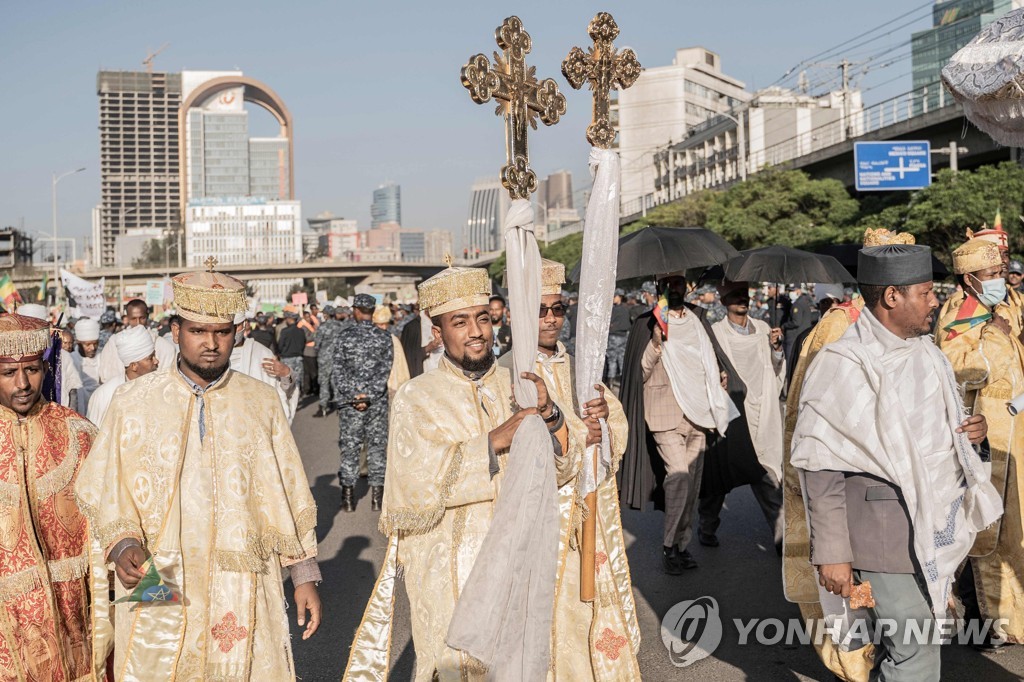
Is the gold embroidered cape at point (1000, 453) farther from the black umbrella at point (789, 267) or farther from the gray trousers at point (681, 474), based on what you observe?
the black umbrella at point (789, 267)

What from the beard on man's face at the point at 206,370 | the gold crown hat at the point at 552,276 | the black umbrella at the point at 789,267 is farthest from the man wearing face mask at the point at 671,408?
the beard on man's face at the point at 206,370

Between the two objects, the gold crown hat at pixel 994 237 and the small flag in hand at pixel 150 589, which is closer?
the small flag in hand at pixel 150 589

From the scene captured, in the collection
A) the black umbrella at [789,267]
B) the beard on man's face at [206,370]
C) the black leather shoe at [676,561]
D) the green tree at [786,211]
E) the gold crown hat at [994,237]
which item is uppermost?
the green tree at [786,211]

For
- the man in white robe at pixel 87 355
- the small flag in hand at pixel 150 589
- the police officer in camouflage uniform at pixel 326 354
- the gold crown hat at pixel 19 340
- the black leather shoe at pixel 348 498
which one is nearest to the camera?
the small flag in hand at pixel 150 589

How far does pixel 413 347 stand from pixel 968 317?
662 centimetres

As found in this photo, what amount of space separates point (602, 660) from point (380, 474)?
6.52m

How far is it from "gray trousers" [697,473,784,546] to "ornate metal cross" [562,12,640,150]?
420 cm

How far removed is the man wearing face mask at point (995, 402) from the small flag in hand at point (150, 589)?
402cm

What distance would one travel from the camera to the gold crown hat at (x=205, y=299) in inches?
160

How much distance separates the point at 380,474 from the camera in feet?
34.7

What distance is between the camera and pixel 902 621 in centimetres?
384

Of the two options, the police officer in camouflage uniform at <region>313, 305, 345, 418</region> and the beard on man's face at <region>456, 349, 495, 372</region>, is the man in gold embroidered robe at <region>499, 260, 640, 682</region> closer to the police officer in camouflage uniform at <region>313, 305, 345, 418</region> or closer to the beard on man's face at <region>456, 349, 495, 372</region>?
the beard on man's face at <region>456, 349, 495, 372</region>

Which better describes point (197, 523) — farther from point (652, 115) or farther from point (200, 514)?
point (652, 115)

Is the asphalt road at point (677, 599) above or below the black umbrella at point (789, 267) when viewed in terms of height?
below
